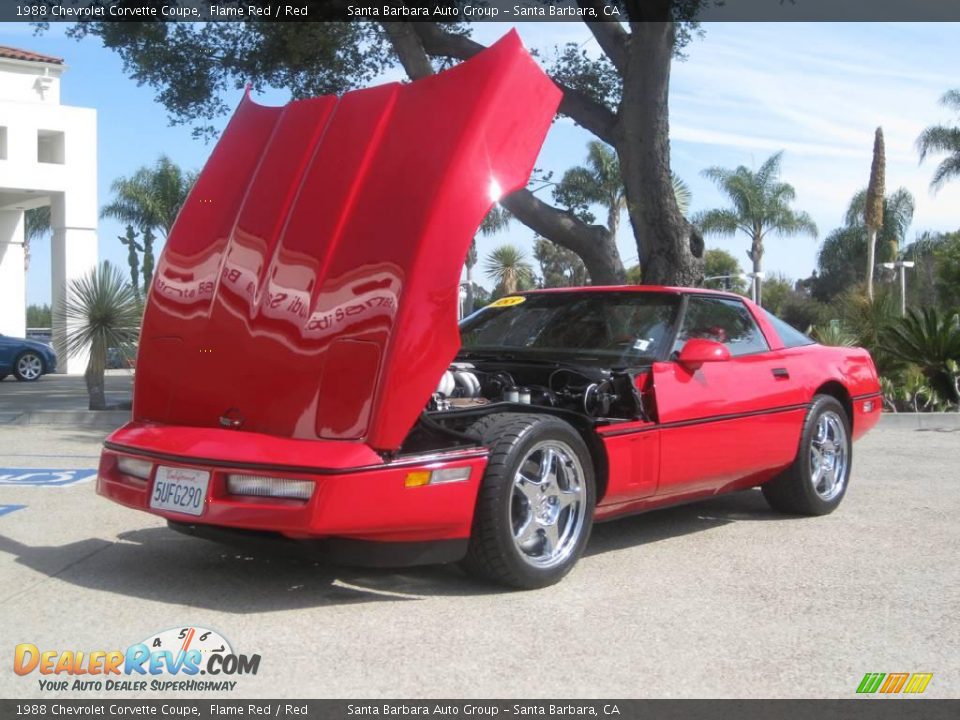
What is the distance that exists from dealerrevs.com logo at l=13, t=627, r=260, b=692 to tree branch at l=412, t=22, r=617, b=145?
10.6 meters

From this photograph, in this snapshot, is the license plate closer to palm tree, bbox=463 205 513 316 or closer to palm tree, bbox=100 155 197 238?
palm tree, bbox=463 205 513 316

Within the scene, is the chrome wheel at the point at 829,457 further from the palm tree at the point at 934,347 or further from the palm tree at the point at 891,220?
the palm tree at the point at 891,220

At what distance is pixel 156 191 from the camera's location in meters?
48.5

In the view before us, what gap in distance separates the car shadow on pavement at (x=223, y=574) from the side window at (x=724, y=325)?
113 cm

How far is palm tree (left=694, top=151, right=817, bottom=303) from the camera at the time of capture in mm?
43375

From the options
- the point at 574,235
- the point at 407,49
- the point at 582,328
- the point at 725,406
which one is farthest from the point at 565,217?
the point at 725,406

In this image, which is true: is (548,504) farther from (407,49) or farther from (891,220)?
(891,220)

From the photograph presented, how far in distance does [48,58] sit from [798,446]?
2639 cm

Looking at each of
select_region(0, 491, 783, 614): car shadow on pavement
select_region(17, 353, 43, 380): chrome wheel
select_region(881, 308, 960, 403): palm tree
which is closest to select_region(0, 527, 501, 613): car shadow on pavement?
select_region(0, 491, 783, 614): car shadow on pavement

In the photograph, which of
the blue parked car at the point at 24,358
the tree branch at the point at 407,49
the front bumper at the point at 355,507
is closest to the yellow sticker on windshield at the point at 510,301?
the front bumper at the point at 355,507

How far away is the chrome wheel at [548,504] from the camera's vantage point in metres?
4.66

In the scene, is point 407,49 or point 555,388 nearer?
point 555,388

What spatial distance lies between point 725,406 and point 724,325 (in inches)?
27.1

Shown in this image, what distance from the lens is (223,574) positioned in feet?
15.9
